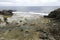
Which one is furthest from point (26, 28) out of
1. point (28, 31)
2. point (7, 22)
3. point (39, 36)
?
point (7, 22)

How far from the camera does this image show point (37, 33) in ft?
38.1

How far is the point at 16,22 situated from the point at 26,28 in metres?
2.24

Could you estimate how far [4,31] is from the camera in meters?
11.9

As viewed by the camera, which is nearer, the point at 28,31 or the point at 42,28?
the point at 28,31

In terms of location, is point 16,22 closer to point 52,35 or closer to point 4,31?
point 4,31

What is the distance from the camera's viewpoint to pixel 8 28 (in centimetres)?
1265

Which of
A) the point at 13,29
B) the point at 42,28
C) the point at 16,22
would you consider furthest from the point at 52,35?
the point at 16,22

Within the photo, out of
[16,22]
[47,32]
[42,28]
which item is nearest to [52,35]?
[47,32]

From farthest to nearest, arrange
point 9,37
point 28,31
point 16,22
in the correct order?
point 16,22
point 28,31
point 9,37

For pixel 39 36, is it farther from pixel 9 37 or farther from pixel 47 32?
pixel 9 37

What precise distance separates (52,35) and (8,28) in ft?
9.88

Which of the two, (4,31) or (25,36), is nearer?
(25,36)

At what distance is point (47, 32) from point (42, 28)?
2.68 feet

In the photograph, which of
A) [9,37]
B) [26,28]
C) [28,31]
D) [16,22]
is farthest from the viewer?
[16,22]
